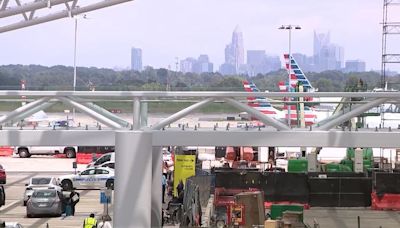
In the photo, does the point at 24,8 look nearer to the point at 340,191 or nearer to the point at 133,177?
the point at 133,177

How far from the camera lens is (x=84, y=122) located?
9.40 meters

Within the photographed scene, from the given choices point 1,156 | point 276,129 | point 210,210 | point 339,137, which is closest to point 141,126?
point 276,129

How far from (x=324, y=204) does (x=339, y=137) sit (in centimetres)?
1744

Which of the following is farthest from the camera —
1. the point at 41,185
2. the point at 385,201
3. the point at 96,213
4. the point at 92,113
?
the point at 41,185

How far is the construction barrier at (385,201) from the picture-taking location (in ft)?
78.1

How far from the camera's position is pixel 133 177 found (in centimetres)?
685

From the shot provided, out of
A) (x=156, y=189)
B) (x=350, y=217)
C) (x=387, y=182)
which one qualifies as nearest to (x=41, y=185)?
(x=350, y=217)

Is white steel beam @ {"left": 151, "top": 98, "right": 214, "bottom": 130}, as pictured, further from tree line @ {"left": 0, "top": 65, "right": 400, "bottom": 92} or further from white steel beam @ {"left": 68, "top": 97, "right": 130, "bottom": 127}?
tree line @ {"left": 0, "top": 65, "right": 400, "bottom": 92}

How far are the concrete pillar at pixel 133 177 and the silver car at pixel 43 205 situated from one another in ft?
53.4

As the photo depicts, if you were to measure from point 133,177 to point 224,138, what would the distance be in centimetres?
119

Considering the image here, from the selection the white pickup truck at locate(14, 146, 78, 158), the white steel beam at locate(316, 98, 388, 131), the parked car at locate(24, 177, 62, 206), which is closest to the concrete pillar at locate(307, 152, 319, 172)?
the parked car at locate(24, 177, 62, 206)

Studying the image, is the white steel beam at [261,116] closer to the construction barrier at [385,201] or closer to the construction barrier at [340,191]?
the construction barrier at [340,191]

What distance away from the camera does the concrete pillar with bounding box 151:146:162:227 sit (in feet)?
28.3

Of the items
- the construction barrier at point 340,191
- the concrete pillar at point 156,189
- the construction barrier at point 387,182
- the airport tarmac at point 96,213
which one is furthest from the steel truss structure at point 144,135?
the construction barrier at point 387,182
